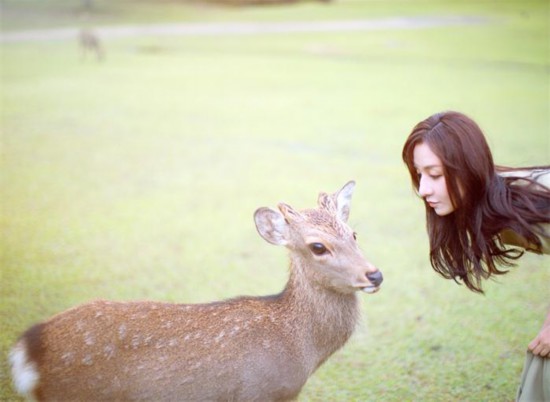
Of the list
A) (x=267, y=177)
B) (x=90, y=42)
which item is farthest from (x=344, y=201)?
(x=90, y=42)

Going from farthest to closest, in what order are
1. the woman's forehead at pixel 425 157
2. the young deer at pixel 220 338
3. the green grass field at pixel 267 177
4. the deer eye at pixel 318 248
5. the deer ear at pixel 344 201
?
1. the green grass field at pixel 267 177
2. the deer ear at pixel 344 201
3. the deer eye at pixel 318 248
4. the woman's forehead at pixel 425 157
5. the young deer at pixel 220 338

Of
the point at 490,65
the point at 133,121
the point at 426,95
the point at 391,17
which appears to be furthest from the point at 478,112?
the point at 391,17

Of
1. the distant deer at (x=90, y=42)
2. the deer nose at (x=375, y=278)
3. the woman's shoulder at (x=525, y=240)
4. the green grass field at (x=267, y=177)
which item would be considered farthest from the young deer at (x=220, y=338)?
the distant deer at (x=90, y=42)

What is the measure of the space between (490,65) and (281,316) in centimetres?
1040

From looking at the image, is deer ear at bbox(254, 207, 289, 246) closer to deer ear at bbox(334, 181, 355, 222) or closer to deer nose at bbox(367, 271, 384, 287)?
deer ear at bbox(334, 181, 355, 222)

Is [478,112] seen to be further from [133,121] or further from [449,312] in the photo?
[449,312]

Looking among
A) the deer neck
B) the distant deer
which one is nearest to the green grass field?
the deer neck

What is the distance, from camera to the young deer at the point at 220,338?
208 centimetres

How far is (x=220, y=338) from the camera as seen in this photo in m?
2.20

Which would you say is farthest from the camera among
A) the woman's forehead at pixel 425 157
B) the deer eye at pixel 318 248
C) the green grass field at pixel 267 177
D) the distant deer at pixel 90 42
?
the distant deer at pixel 90 42

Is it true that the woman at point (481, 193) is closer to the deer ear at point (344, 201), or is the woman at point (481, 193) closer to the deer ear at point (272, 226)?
the deer ear at point (344, 201)

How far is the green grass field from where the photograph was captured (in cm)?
314

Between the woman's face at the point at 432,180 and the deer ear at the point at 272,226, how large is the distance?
555 mm

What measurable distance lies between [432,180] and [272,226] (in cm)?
65
